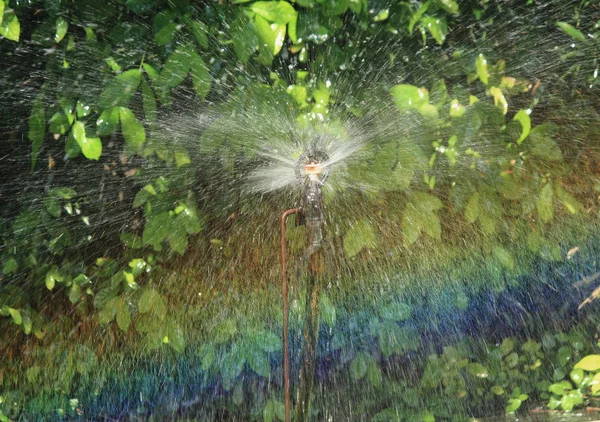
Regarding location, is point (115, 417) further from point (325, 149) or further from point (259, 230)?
point (325, 149)

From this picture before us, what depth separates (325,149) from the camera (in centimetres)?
237

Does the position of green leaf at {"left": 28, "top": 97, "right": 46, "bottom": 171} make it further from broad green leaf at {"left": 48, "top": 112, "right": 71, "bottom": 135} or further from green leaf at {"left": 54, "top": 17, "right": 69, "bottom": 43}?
green leaf at {"left": 54, "top": 17, "right": 69, "bottom": 43}

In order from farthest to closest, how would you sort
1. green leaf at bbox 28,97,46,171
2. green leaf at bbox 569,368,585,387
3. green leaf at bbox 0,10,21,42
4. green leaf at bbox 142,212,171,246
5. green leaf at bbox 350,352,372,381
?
green leaf at bbox 569,368,585,387, green leaf at bbox 350,352,372,381, green leaf at bbox 142,212,171,246, green leaf at bbox 28,97,46,171, green leaf at bbox 0,10,21,42

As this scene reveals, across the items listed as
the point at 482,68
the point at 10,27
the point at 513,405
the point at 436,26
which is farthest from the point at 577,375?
the point at 10,27

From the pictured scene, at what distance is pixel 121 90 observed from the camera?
2018 millimetres

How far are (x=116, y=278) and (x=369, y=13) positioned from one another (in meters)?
1.13

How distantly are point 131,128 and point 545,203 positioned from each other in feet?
5.00

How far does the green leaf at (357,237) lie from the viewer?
2.53m

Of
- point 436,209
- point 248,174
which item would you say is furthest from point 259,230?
point 436,209

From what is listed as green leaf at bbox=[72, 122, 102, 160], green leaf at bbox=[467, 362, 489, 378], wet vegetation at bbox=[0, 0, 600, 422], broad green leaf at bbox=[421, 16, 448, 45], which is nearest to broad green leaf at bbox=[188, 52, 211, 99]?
wet vegetation at bbox=[0, 0, 600, 422]

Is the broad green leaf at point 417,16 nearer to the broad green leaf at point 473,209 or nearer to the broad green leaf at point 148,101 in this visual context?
the broad green leaf at point 473,209

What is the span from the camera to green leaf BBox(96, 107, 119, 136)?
6.61 feet

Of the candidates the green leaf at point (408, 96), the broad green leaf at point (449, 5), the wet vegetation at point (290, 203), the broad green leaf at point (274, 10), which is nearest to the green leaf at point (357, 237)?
the wet vegetation at point (290, 203)

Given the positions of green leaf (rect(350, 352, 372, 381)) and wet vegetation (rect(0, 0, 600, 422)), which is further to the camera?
green leaf (rect(350, 352, 372, 381))
